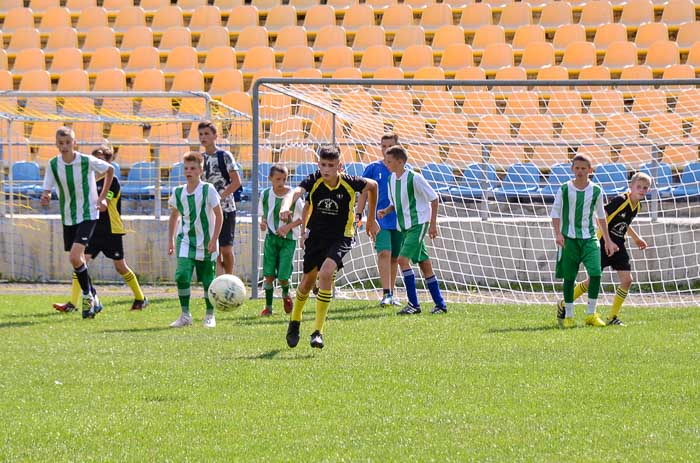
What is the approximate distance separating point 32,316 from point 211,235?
7.22ft

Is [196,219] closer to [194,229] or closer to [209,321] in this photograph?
[194,229]

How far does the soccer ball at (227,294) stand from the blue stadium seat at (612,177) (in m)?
6.62

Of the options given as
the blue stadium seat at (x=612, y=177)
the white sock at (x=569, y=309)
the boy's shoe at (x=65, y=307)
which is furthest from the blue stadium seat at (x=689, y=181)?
the boy's shoe at (x=65, y=307)

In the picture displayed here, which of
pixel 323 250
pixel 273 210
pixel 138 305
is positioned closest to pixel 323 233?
pixel 323 250

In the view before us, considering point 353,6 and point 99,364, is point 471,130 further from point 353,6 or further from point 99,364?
point 99,364

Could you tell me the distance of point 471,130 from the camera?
16.1 metres

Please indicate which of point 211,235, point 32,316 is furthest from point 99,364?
point 32,316

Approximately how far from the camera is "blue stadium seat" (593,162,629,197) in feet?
47.1

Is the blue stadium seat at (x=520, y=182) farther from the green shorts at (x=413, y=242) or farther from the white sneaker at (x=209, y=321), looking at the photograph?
the white sneaker at (x=209, y=321)

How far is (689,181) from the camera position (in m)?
14.3

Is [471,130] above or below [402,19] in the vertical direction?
below

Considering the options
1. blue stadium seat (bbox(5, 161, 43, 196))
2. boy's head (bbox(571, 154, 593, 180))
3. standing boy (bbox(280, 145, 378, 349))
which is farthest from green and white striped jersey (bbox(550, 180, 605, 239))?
blue stadium seat (bbox(5, 161, 43, 196))

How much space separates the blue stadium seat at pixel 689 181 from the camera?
1409cm

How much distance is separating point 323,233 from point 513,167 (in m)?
6.93
